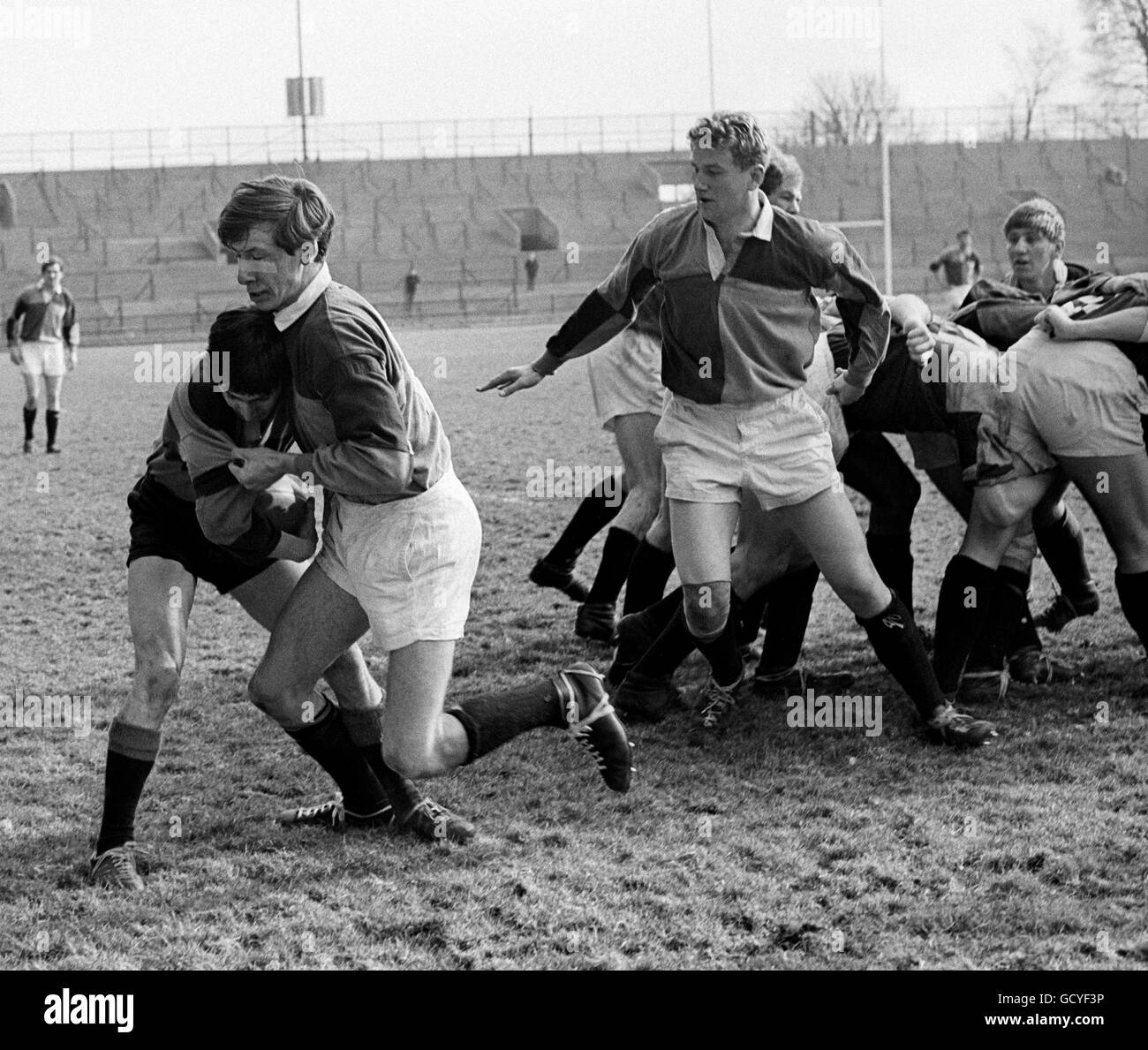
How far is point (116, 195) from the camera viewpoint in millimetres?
48312

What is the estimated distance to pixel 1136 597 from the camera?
541 centimetres

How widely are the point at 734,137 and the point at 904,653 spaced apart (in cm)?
164

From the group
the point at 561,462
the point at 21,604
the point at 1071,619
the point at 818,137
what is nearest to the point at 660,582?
the point at 1071,619

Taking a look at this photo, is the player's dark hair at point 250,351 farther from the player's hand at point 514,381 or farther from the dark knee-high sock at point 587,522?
the dark knee-high sock at point 587,522

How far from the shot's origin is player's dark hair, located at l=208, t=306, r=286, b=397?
12.2 ft

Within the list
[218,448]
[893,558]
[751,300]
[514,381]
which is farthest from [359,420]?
[893,558]

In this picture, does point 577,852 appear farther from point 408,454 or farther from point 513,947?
point 408,454

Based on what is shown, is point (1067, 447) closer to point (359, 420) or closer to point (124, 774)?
point (359, 420)

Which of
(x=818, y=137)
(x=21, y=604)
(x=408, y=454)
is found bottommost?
(x=21, y=604)

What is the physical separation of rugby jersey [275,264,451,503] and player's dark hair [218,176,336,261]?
0.38 feet

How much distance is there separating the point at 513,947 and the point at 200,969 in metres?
0.67

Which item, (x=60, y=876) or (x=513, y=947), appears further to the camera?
(x=60, y=876)

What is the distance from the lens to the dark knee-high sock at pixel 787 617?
561 centimetres
